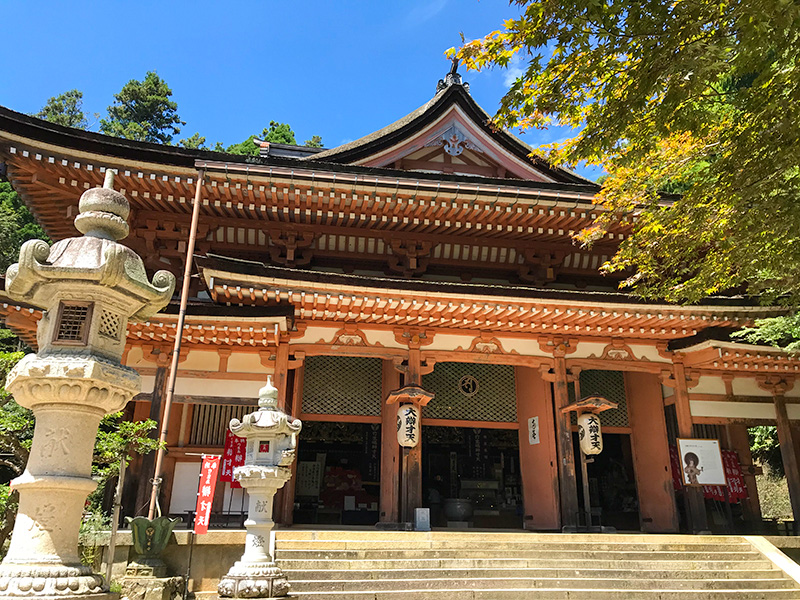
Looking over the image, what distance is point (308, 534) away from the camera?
805 centimetres

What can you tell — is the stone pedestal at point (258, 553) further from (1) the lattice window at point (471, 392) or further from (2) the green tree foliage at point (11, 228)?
(2) the green tree foliage at point (11, 228)

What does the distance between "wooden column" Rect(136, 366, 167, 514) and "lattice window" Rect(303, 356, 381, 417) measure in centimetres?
258

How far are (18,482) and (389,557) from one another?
551cm

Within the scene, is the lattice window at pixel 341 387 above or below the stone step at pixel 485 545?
above

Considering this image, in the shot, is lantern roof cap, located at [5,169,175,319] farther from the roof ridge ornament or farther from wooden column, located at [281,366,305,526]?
the roof ridge ornament

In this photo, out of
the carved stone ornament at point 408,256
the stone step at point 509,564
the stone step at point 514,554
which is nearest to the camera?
the stone step at point 509,564

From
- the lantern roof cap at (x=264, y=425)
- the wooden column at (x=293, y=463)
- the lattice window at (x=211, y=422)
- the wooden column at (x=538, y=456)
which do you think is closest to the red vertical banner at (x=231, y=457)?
the lattice window at (x=211, y=422)

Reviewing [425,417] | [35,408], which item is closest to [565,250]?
[425,417]

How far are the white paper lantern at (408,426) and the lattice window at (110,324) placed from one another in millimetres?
6750

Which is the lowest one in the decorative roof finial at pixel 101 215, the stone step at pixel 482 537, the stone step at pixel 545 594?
the stone step at pixel 545 594

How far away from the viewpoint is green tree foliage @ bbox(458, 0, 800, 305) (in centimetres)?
486

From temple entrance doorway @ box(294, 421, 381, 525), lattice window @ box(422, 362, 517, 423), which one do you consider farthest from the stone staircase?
temple entrance doorway @ box(294, 421, 381, 525)

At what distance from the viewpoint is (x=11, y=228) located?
2098 cm

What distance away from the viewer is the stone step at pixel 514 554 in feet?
25.3
